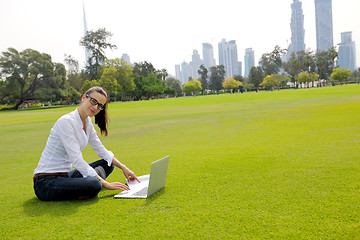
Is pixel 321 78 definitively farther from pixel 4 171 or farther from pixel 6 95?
pixel 4 171

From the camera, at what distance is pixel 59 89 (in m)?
73.6

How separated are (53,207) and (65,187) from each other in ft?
1.01

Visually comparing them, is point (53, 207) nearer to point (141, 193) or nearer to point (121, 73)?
point (141, 193)

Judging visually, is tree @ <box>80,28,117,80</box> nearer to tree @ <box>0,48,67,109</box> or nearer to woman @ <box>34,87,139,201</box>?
tree @ <box>0,48,67,109</box>

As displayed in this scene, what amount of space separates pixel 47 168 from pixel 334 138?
755 centimetres

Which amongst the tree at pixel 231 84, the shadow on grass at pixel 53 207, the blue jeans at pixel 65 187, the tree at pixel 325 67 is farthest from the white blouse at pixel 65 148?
the tree at pixel 325 67

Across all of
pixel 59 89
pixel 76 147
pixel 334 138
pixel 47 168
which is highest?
pixel 59 89

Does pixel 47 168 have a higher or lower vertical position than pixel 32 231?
higher

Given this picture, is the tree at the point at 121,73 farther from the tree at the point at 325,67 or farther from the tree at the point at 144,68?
the tree at the point at 325,67

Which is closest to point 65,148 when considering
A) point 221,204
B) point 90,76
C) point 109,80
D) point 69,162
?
point 69,162

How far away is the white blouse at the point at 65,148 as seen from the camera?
3.90m

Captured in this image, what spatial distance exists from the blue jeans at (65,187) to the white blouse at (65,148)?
0.34ft

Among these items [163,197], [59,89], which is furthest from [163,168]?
[59,89]

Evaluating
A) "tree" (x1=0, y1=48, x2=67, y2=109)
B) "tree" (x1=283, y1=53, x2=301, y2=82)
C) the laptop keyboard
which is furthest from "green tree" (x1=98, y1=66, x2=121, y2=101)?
Answer: "tree" (x1=283, y1=53, x2=301, y2=82)
